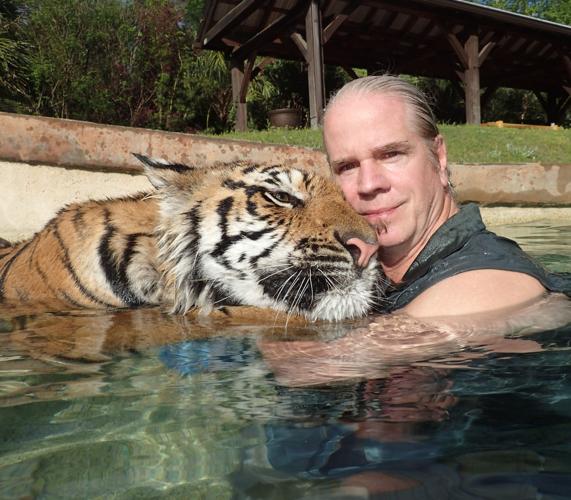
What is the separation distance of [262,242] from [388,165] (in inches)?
24.4

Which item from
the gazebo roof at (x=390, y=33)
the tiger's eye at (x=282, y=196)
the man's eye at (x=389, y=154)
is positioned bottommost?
the tiger's eye at (x=282, y=196)

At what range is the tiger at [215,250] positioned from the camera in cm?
236

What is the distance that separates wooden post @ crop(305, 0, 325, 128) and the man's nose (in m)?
9.05

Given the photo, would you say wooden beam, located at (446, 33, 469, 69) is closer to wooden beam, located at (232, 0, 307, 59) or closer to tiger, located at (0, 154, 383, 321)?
wooden beam, located at (232, 0, 307, 59)

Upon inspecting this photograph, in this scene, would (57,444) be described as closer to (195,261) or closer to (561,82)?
(195,261)

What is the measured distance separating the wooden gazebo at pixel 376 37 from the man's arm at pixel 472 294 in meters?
9.19

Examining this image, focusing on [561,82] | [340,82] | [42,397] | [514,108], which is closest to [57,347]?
[42,397]

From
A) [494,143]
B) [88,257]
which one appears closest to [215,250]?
[88,257]

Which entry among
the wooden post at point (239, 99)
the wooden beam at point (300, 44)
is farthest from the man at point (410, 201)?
the wooden post at point (239, 99)

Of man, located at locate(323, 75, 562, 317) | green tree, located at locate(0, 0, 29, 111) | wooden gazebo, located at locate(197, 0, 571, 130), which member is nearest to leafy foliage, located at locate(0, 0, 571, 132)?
green tree, located at locate(0, 0, 29, 111)

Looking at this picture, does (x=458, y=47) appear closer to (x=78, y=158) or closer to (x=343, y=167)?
(x=78, y=158)

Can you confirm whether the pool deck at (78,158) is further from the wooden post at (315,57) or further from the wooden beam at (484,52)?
the wooden beam at (484,52)

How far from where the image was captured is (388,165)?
244cm

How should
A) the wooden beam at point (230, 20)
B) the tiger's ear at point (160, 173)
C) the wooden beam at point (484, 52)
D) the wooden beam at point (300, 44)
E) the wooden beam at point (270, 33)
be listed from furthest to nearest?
the wooden beam at point (484, 52)
the wooden beam at point (270, 33)
the wooden beam at point (300, 44)
the wooden beam at point (230, 20)
the tiger's ear at point (160, 173)
